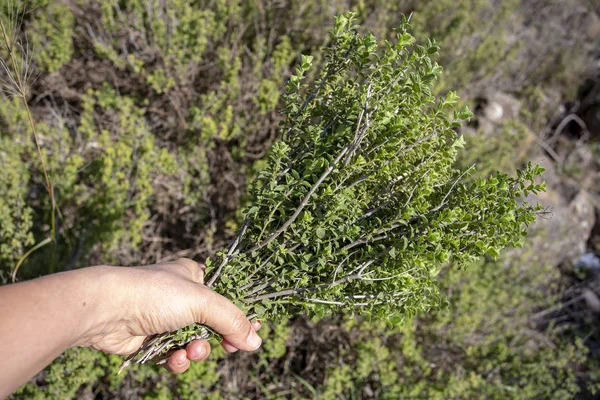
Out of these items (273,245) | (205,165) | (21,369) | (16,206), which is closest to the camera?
(21,369)

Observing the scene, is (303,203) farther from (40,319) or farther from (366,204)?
(40,319)

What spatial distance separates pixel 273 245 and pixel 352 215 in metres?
0.34

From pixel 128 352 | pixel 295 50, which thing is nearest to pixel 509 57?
pixel 295 50

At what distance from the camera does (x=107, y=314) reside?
5.40ft

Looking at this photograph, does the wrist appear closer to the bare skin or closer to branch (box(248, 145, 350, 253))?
the bare skin

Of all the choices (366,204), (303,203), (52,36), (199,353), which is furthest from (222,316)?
(52,36)

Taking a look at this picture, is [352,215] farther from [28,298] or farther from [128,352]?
[128,352]

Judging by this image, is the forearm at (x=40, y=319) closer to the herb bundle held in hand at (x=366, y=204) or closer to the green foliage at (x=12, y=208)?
the herb bundle held in hand at (x=366, y=204)

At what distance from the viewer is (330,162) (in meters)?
1.65

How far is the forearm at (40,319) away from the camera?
1354 millimetres

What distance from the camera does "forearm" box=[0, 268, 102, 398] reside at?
1.35m

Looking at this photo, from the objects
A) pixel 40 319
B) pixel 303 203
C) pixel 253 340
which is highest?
pixel 303 203

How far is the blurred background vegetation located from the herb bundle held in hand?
123 cm

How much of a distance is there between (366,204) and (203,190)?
181cm
